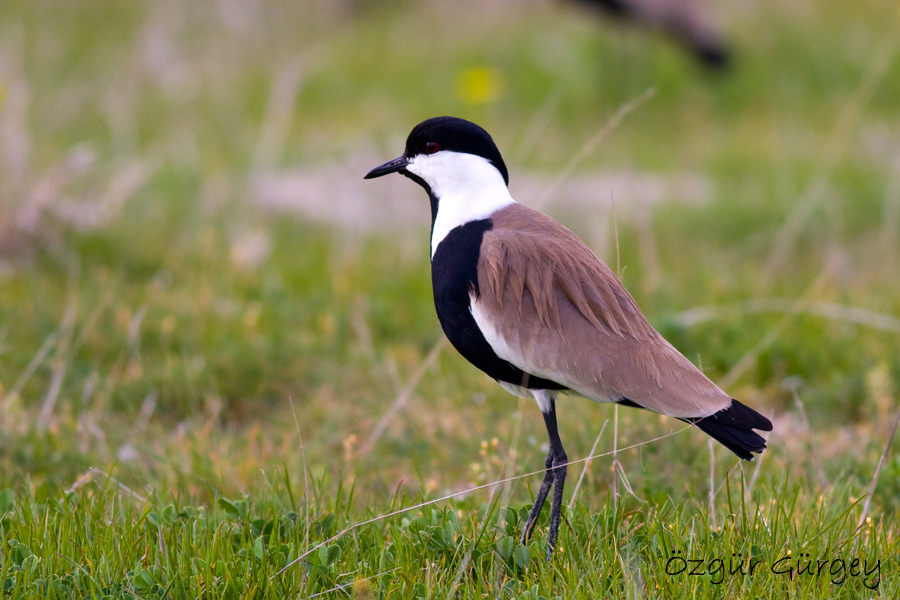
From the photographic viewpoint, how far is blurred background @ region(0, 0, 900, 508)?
13.3 feet

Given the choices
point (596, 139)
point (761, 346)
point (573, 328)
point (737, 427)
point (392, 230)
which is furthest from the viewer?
point (392, 230)

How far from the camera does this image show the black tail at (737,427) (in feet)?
8.11

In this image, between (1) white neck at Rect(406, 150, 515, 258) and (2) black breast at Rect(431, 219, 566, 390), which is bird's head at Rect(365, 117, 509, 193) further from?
(2) black breast at Rect(431, 219, 566, 390)

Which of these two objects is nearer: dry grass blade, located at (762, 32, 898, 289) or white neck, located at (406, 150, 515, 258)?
white neck, located at (406, 150, 515, 258)

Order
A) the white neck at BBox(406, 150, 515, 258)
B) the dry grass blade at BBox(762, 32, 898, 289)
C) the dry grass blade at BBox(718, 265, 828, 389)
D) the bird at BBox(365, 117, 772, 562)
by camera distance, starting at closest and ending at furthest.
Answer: the bird at BBox(365, 117, 772, 562)
the white neck at BBox(406, 150, 515, 258)
the dry grass blade at BBox(718, 265, 828, 389)
the dry grass blade at BBox(762, 32, 898, 289)

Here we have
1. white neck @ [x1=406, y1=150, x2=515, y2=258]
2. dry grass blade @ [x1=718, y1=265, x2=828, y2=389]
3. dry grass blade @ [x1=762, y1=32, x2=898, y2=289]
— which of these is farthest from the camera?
dry grass blade @ [x1=762, y1=32, x2=898, y2=289]

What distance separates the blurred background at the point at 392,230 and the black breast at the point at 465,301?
55cm

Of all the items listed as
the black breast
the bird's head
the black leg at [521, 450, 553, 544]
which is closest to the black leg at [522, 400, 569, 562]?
the black leg at [521, 450, 553, 544]

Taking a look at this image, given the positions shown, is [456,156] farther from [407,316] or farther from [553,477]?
[407,316]

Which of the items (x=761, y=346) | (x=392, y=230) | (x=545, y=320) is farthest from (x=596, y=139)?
(x=392, y=230)

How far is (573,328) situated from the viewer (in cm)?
267

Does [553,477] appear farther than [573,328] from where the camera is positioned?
Yes

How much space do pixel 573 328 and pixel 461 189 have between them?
0.56 metres

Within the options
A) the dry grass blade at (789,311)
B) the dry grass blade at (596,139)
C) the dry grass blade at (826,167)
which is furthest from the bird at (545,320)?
the dry grass blade at (826,167)
